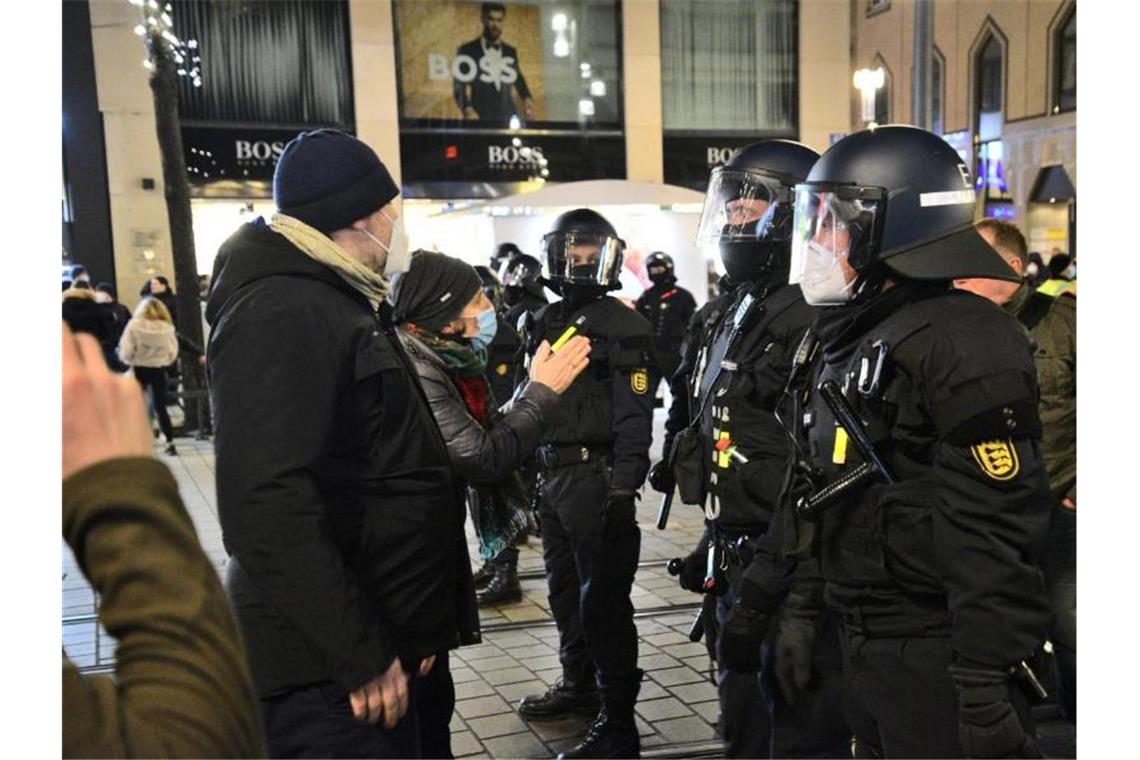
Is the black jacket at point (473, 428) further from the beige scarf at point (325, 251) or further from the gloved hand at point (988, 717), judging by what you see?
the gloved hand at point (988, 717)

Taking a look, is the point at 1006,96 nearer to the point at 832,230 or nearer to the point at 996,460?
the point at 832,230

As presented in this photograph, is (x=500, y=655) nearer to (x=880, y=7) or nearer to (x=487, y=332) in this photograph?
(x=487, y=332)

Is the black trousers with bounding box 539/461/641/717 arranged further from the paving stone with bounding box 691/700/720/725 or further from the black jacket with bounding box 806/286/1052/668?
the black jacket with bounding box 806/286/1052/668

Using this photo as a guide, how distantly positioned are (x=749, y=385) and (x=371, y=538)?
4.77 feet

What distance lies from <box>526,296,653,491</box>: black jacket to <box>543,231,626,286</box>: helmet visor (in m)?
0.21

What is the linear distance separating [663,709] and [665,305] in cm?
727

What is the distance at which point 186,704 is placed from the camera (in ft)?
3.15

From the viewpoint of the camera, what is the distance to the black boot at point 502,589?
584 cm

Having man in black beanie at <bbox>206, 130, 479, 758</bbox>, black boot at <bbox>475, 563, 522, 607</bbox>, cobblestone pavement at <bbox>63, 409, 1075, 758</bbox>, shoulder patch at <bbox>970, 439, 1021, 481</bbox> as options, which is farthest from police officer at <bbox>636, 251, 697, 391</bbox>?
shoulder patch at <bbox>970, 439, 1021, 481</bbox>

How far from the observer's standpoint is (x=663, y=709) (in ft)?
14.3

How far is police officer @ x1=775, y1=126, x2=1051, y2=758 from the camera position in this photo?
6.82 feet

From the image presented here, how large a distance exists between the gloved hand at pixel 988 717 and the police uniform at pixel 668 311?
8691 mm

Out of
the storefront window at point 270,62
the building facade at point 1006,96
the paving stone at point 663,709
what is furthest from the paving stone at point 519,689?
the building facade at point 1006,96
